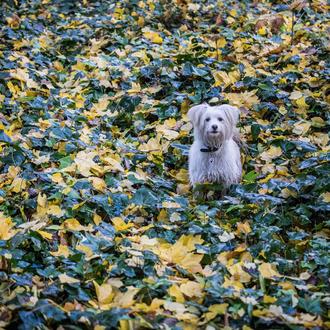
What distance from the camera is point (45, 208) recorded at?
4766 mm

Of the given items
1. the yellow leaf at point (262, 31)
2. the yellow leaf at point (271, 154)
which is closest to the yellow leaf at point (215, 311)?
the yellow leaf at point (271, 154)

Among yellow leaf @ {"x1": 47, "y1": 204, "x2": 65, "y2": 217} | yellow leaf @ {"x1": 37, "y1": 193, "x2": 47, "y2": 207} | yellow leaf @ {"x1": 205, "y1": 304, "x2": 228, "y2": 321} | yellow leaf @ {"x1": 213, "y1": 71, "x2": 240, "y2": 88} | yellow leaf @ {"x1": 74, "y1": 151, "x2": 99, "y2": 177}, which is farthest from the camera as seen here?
yellow leaf @ {"x1": 213, "y1": 71, "x2": 240, "y2": 88}

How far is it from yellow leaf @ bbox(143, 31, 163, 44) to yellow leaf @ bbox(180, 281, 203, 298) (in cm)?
581

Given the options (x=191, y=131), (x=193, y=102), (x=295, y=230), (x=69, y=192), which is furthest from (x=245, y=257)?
(x=193, y=102)

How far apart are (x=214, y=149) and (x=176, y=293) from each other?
2.30 m

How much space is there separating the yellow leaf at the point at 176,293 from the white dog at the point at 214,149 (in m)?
2.09

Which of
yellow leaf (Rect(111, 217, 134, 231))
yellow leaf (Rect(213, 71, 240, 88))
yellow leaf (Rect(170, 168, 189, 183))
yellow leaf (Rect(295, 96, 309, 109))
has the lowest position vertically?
yellow leaf (Rect(170, 168, 189, 183))

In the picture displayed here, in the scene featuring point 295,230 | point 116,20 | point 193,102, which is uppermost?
point 116,20

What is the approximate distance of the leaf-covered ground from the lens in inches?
139

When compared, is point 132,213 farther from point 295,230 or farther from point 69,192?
point 295,230

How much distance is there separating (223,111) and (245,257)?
1.86 m

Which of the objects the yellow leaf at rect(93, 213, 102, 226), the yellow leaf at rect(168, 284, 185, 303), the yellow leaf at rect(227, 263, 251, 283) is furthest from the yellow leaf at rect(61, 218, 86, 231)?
the yellow leaf at rect(227, 263, 251, 283)

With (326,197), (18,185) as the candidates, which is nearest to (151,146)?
(18,185)

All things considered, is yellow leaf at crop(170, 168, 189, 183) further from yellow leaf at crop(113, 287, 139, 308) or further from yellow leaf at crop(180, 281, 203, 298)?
yellow leaf at crop(113, 287, 139, 308)
